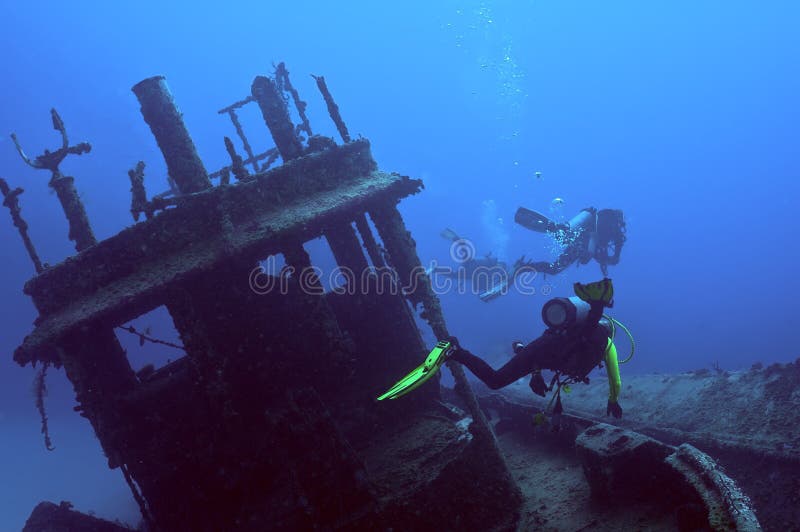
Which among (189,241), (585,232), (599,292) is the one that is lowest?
(585,232)

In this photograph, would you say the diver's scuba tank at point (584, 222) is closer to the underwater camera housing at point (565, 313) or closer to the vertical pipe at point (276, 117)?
the vertical pipe at point (276, 117)

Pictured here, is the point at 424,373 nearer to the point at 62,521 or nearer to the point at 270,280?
the point at 270,280

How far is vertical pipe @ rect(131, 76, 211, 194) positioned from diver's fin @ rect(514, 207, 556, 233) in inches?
465

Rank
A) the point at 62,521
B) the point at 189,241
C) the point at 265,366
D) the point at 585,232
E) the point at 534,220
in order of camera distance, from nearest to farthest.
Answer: the point at 265,366
the point at 189,241
the point at 62,521
the point at 534,220
the point at 585,232

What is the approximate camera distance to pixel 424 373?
621 centimetres

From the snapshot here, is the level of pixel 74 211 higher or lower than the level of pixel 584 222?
higher

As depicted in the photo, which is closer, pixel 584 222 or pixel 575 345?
pixel 575 345

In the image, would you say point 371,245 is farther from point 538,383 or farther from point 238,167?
point 538,383

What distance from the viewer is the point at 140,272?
7250mm

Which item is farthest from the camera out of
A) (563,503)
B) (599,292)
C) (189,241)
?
(189,241)

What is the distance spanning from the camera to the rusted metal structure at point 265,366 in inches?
248

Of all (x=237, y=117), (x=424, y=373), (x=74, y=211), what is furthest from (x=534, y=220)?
(x=74, y=211)

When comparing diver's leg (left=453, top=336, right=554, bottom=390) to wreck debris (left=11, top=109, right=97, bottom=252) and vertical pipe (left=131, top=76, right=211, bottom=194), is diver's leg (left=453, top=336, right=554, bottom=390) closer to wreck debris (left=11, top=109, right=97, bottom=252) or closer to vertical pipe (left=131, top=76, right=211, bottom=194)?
vertical pipe (left=131, top=76, right=211, bottom=194)

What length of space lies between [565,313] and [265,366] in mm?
4478
